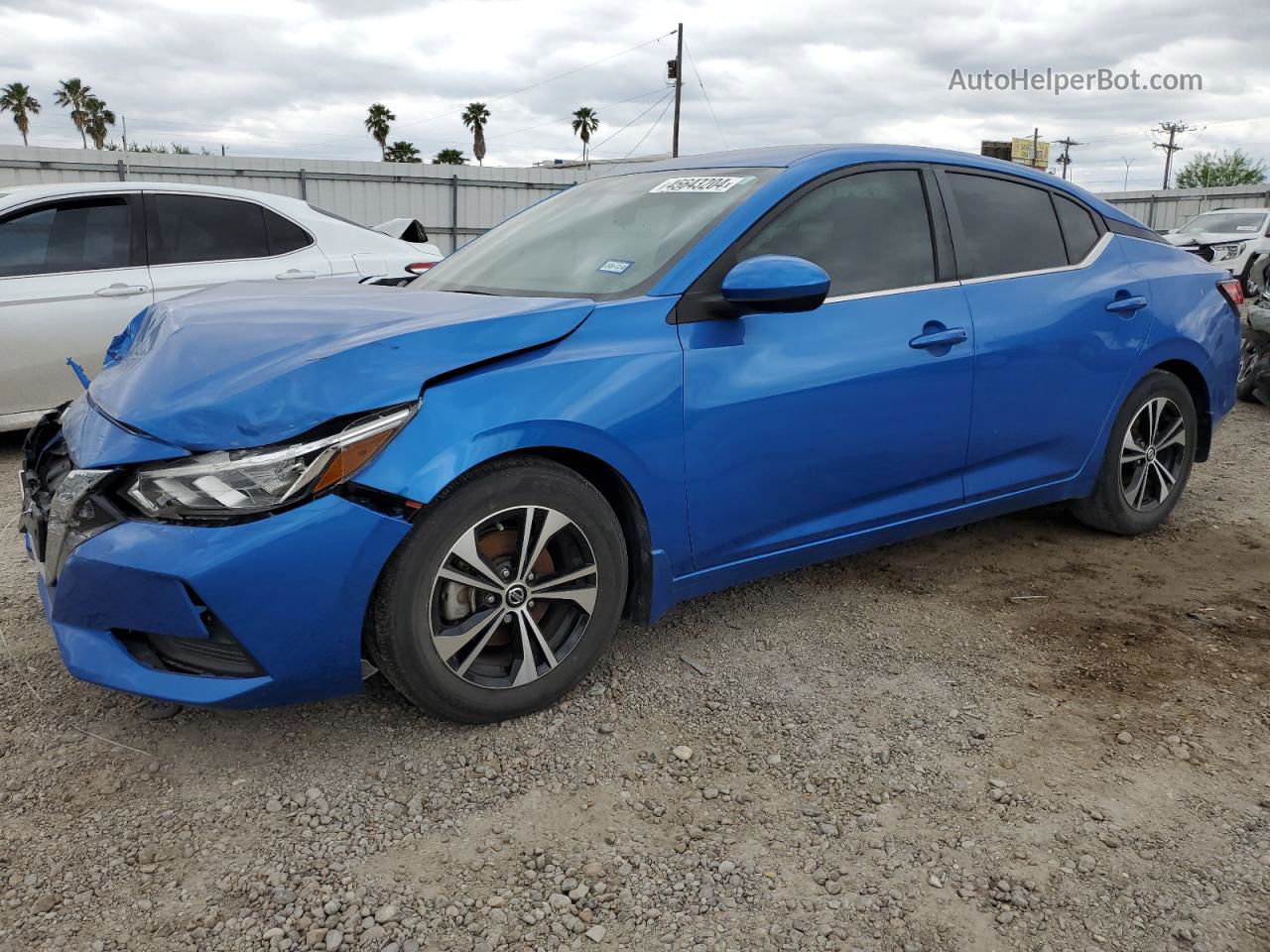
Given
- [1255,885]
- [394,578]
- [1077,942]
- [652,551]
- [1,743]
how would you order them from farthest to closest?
[652,551], [1,743], [394,578], [1255,885], [1077,942]

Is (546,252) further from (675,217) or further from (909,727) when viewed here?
(909,727)

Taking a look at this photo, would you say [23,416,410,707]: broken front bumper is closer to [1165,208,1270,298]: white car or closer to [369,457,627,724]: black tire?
[369,457,627,724]: black tire

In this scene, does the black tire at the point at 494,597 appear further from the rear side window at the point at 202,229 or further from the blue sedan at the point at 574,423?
the rear side window at the point at 202,229

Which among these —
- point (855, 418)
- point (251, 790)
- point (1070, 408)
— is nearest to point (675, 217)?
point (855, 418)

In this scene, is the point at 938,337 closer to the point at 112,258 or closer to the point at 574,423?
the point at 574,423

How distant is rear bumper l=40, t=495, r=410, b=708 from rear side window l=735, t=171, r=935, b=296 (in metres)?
1.46

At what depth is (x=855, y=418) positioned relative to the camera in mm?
3174

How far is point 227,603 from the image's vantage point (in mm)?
2266

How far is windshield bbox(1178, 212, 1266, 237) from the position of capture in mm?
15623

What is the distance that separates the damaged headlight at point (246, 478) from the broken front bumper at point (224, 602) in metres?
0.04

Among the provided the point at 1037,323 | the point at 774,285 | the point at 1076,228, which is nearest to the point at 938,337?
the point at 1037,323

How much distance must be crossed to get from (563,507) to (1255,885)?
5.76 ft

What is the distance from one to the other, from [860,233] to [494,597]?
68.5 inches

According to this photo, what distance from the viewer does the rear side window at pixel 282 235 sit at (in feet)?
20.9
